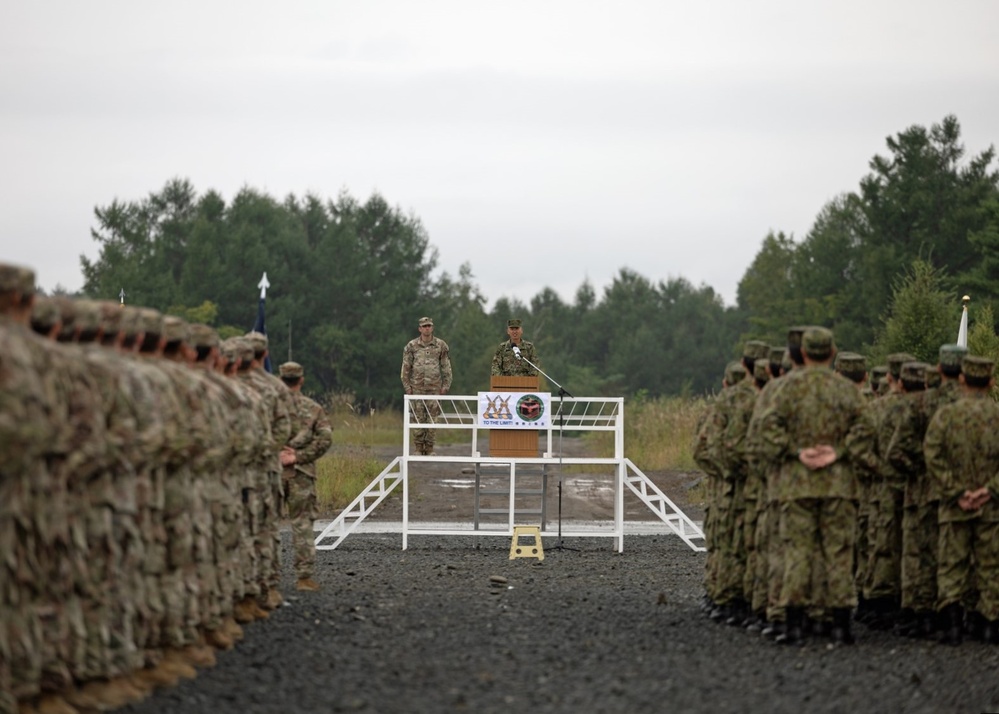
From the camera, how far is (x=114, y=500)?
9.13 m

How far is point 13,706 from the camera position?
7719mm

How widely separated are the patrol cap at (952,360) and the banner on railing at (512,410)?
23.4 ft

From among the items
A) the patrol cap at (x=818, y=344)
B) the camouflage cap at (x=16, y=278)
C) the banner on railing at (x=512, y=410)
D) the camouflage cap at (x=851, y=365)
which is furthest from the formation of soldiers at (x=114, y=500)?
the banner on railing at (x=512, y=410)

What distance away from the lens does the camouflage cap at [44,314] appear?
8.76 metres

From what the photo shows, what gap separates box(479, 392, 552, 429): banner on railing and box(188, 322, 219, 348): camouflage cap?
25.1 feet

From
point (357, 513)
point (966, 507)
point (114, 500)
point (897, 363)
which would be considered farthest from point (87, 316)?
point (357, 513)

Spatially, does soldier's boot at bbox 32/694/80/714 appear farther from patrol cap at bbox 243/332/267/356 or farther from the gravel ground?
patrol cap at bbox 243/332/267/356

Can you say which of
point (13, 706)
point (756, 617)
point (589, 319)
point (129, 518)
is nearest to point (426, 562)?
point (756, 617)

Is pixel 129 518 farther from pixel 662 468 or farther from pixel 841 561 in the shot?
pixel 662 468

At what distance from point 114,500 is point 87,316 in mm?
1163

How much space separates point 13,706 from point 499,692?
327 cm

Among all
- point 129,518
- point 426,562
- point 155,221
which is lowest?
point 426,562

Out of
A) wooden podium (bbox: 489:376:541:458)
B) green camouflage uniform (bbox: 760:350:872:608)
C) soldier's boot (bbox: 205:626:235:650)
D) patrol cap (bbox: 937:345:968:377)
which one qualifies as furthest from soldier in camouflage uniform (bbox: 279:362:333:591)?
patrol cap (bbox: 937:345:968:377)

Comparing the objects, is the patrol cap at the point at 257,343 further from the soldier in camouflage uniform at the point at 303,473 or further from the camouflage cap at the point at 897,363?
the camouflage cap at the point at 897,363
